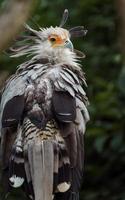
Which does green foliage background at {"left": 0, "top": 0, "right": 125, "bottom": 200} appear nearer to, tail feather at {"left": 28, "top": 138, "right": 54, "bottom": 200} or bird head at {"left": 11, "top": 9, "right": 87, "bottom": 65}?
bird head at {"left": 11, "top": 9, "right": 87, "bottom": 65}

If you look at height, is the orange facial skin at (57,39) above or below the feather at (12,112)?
above

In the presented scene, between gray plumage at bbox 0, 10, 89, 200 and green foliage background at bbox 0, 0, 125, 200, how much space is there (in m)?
1.95

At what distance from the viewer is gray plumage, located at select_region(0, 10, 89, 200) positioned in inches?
173

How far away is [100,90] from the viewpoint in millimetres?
7430

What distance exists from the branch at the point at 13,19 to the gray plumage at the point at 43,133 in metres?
1.40

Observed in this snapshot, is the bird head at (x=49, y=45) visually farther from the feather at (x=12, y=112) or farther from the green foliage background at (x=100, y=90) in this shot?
the green foliage background at (x=100, y=90)

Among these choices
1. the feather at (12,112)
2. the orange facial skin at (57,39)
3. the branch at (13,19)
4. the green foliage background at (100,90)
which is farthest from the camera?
the green foliage background at (100,90)

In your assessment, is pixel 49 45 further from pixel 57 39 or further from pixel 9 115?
pixel 9 115

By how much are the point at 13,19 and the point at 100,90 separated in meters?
4.42

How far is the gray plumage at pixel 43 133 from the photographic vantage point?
4398 millimetres

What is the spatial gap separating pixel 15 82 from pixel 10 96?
135 millimetres

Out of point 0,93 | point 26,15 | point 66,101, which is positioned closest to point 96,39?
point 0,93

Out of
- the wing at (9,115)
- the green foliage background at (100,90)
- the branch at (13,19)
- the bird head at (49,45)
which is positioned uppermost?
the branch at (13,19)

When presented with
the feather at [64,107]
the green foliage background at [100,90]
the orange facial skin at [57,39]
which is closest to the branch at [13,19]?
the feather at [64,107]
